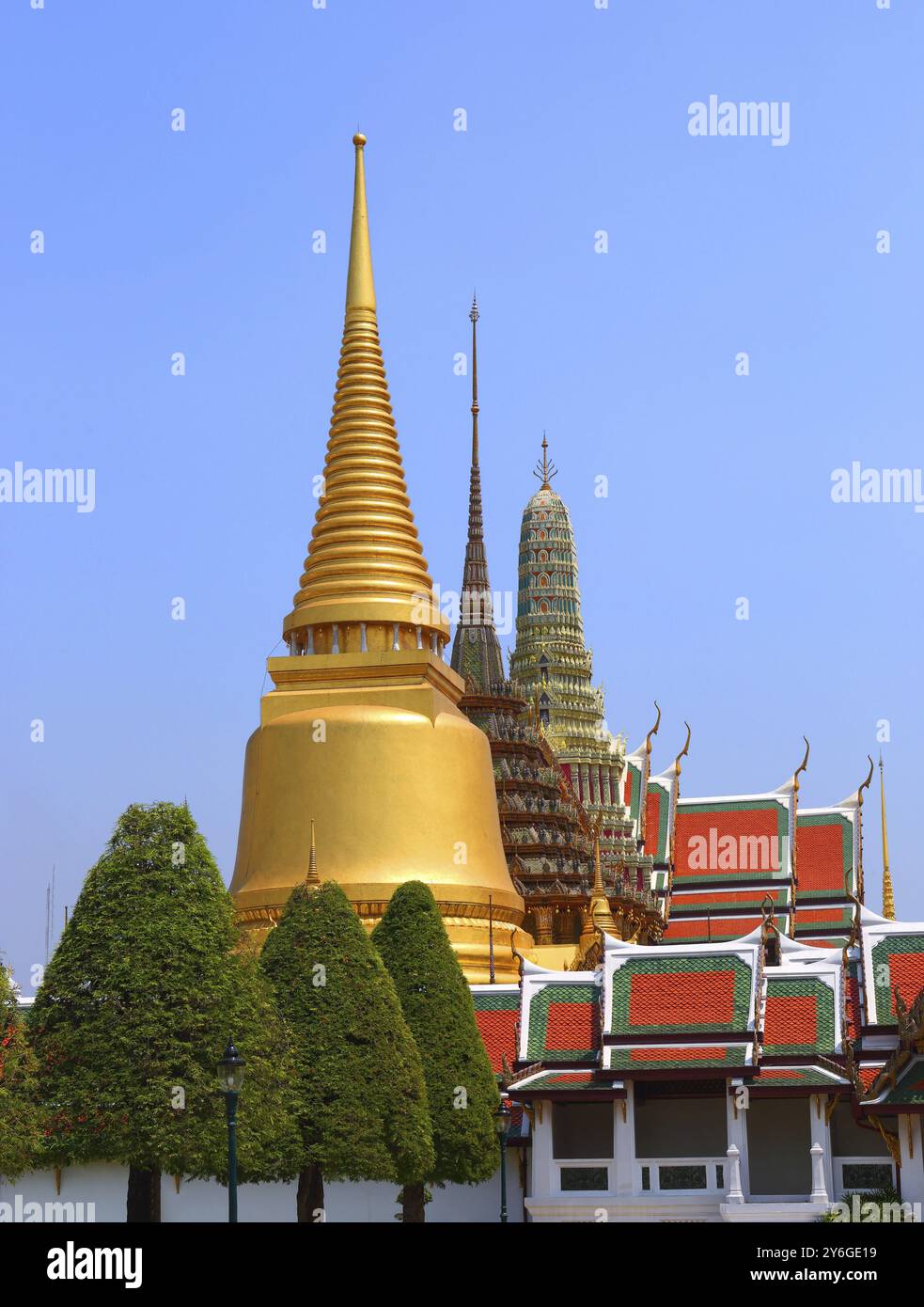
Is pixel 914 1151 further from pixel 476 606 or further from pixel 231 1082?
pixel 476 606

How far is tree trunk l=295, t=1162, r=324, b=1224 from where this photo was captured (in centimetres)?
3119

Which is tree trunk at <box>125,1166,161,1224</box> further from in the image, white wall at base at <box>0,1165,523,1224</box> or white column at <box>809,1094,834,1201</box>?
white column at <box>809,1094,834,1201</box>

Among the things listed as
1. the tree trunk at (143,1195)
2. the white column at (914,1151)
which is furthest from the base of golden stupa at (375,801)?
the tree trunk at (143,1195)

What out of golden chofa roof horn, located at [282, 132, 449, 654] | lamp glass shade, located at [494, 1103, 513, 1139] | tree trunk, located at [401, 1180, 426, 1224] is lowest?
tree trunk, located at [401, 1180, 426, 1224]

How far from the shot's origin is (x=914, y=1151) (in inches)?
1197

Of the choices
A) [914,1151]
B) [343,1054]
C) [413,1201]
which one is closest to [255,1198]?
[413,1201]

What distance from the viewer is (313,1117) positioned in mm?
30250

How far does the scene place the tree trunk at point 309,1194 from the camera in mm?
31188

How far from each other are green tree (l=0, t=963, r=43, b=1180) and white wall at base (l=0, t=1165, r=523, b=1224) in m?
6.52

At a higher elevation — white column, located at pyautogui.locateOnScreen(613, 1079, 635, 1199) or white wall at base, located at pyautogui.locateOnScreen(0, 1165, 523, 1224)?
white column, located at pyautogui.locateOnScreen(613, 1079, 635, 1199)

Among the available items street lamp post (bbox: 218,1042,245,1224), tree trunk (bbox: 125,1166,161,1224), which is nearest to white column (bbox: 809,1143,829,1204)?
tree trunk (bbox: 125,1166,161,1224)

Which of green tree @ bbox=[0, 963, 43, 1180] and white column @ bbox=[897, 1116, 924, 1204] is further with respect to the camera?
white column @ bbox=[897, 1116, 924, 1204]

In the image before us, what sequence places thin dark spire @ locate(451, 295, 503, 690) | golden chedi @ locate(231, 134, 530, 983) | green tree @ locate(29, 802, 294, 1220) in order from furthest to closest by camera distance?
thin dark spire @ locate(451, 295, 503, 690) → golden chedi @ locate(231, 134, 530, 983) → green tree @ locate(29, 802, 294, 1220)

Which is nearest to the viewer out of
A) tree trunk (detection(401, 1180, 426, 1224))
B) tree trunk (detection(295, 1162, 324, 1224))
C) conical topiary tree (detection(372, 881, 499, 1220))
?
tree trunk (detection(295, 1162, 324, 1224))
